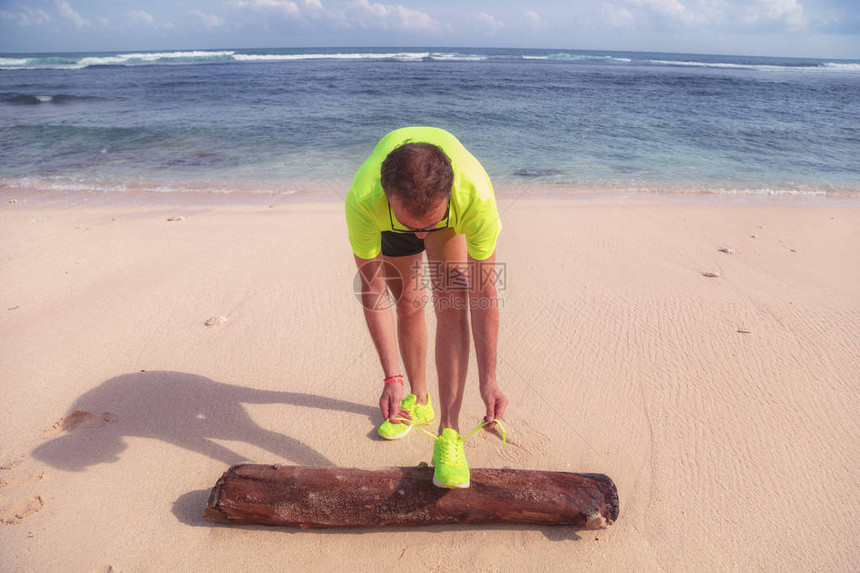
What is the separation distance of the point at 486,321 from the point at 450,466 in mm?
562

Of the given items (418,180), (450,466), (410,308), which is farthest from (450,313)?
(418,180)

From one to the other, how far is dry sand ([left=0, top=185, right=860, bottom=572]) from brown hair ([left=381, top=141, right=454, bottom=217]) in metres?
1.33

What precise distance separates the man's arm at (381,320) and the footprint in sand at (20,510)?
1463 mm

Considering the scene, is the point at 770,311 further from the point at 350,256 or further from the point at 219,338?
the point at 219,338

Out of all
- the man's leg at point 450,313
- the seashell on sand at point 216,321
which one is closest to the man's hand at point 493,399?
the man's leg at point 450,313

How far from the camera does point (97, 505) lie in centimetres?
205

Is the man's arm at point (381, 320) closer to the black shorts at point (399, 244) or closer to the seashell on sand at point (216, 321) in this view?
the black shorts at point (399, 244)

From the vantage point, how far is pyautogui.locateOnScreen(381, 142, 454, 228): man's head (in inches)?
56.9

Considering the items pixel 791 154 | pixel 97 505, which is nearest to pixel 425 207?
pixel 97 505

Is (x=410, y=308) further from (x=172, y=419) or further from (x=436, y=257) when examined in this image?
(x=172, y=419)

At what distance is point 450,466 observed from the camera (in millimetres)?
1829

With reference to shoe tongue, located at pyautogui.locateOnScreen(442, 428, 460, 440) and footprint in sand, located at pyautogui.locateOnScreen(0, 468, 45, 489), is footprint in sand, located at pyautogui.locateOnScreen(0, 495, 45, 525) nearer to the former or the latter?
footprint in sand, located at pyautogui.locateOnScreen(0, 468, 45, 489)

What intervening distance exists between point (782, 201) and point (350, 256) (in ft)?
19.2

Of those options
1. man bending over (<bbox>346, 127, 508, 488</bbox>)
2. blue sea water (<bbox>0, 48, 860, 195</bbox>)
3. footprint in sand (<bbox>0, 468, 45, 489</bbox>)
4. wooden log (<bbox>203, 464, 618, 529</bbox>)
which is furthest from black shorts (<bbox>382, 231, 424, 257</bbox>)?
blue sea water (<bbox>0, 48, 860, 195</bbox>)
